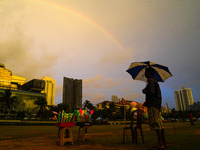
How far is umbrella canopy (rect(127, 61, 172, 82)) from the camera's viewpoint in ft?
19.4

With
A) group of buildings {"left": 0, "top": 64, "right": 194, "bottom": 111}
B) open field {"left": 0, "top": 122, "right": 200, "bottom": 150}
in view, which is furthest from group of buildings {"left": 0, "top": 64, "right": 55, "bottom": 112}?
open field {"left": 0, "top": 122, "right": 200, "bottom": 150}

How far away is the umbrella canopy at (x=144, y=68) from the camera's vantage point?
5.92m

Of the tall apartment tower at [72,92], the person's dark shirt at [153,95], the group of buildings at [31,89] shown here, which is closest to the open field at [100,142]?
the person's dark shirt at [153,95]

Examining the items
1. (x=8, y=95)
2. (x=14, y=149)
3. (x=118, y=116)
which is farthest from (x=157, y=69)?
(x=118, y=116)

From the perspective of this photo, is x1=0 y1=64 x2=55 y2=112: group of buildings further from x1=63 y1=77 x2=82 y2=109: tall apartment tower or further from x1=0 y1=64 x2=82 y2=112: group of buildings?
x1=63 y1=77 x2=82 y2=109: tall apartment tower

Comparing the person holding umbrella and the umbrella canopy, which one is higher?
the umbrella canopy

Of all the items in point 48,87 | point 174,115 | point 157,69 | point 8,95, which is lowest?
point 174,115

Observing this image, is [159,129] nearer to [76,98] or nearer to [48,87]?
[76,98]

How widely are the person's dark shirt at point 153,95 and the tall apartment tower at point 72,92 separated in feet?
517

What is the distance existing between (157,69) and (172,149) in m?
2.93

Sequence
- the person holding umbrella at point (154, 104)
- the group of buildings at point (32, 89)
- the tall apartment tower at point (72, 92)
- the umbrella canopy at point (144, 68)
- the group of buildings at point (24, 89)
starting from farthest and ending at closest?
the tall apartment tower at point (72, 92) < the group of buildings at point (32, 89) < the group of buildings at point (24, 89) < the umbrella canopy at point (144, 68) < the person holding umbrella at point (154, 104)

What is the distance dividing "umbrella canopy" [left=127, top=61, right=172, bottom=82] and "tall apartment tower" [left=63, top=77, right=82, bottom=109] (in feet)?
513

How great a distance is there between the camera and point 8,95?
59.4 meters

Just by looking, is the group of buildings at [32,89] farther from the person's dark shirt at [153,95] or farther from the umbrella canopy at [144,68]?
the person's dark shirt at [153,95]
